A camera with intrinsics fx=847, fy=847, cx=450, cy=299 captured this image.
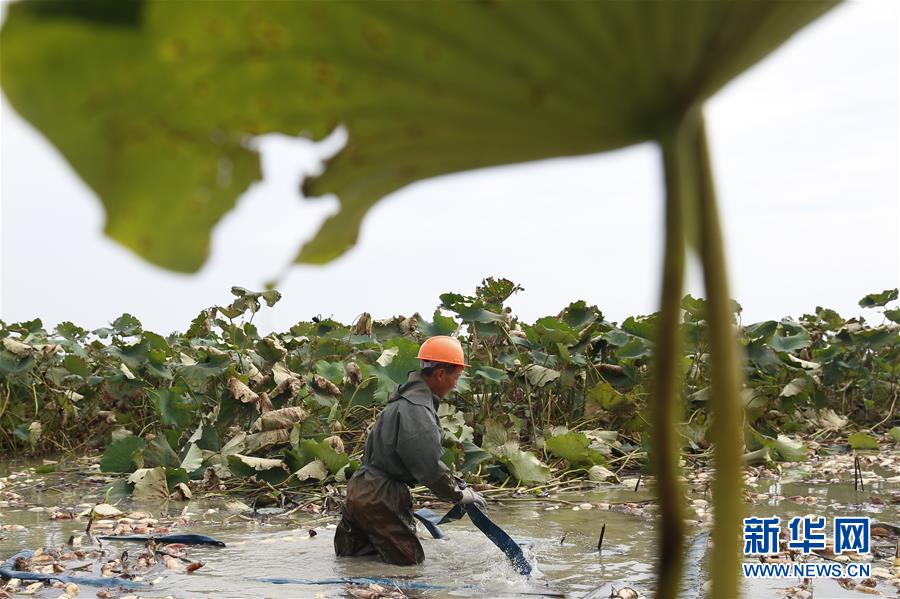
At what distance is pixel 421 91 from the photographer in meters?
0.88

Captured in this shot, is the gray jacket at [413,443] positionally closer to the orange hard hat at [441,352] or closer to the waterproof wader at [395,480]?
the waterproof wader at [395,480]

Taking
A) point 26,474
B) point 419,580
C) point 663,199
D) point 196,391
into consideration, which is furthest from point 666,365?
point 26,474

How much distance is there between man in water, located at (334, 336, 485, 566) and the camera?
5584mm

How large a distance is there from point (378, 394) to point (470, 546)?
7.71ft

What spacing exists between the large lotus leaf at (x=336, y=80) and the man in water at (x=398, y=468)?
473 centimetres

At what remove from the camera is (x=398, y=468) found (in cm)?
570

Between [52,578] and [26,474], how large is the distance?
15.2ft

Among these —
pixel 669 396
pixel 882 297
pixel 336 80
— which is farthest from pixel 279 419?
pixel 882 297

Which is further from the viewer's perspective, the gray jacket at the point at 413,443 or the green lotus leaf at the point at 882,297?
the green lotus leaf at the point at 882,297

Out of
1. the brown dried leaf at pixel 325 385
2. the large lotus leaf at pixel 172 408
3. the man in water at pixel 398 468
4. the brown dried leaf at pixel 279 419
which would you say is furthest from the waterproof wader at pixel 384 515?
the large lotus leaf at pixel 172 408

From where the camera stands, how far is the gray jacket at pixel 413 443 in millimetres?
5484

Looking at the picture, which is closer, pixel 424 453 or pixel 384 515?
pixel 424 453

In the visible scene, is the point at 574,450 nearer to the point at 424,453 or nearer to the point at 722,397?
the point at 424,453

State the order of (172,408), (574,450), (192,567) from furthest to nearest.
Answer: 1. (172,408)
2. (574,450)
3. (192,567)
